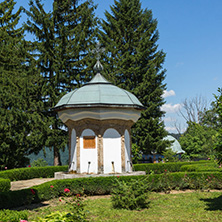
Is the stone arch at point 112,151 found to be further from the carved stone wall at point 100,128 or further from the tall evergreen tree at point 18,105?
the tall evergreen tree at point 18,105

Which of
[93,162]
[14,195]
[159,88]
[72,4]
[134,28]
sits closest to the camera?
[14,195]

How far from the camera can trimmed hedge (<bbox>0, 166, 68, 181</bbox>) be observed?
782 inches

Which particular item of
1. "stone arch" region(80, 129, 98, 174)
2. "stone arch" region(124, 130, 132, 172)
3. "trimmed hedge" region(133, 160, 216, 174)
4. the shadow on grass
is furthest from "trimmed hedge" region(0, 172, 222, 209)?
"trimmed hedge" region(133, 160, 216, 174)

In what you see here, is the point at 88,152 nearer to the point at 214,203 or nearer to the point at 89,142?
the point at 89,142

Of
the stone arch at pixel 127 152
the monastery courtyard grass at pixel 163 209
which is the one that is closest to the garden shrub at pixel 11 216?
the monastery courtyard grass at pixel 163 209

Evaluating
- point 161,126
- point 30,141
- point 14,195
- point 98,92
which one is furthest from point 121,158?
point 161,126

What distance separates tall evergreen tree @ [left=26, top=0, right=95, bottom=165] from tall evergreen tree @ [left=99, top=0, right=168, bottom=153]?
14.8 feet

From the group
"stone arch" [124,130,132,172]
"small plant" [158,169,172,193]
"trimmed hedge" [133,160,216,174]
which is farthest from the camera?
"trimmed hedge" [133,160,216,174]

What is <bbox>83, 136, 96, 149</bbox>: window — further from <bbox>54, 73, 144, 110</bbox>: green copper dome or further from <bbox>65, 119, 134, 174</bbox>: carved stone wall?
<bbox>54, 73, 144, 110</bbox>: green copper dome

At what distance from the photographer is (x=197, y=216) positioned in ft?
29.4

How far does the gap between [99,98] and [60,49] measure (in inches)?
575

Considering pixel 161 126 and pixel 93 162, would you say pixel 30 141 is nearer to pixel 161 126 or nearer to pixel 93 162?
pixel 93 162

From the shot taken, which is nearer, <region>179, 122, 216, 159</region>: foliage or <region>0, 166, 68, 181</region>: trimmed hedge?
<region>0, 166, 68, 181</region>: trimmed hedge

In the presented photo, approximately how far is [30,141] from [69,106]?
39.1 ft
